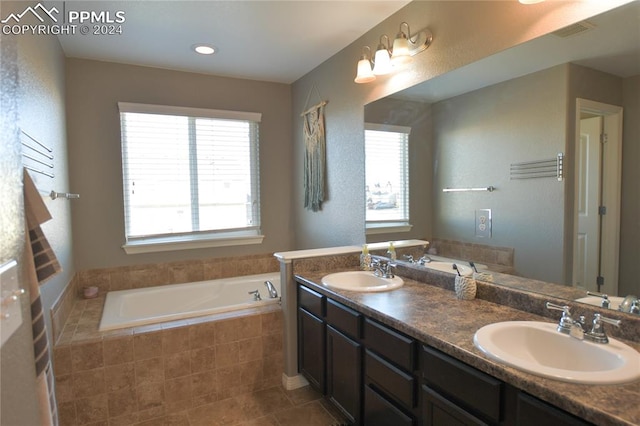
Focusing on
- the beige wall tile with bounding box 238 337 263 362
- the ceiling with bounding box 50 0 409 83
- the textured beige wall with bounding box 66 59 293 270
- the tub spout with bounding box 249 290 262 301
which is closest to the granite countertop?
the beige wall tile with bounding box 238 337 263 362

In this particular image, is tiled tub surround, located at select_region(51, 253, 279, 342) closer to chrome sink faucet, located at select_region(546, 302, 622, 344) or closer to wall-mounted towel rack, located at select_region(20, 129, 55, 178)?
wall-mounted towel rack, located at select_region(20, 129, 55, 178)

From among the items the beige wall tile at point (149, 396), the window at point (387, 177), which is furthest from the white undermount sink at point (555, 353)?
the beige wall tile at point (149, 396)

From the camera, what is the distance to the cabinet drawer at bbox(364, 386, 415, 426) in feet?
5.02

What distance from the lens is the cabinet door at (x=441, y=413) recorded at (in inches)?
48.3

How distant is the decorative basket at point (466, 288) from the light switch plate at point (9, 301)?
1699mm

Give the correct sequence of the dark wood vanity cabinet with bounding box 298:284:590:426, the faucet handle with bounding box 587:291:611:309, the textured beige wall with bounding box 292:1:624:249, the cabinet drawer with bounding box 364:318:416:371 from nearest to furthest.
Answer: the dark wood vanity cabinet with bounding box 298:284:590:426 → the faucet handle with bounding box 587:291:611:309 → the cabinet drawer with bounding box 364:318:416:371 → the textured beige wall with bounding box 292:1:624:249

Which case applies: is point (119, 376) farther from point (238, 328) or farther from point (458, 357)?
point (458, 357)

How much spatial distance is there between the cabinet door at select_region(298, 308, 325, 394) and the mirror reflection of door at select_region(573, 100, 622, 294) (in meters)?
1.37

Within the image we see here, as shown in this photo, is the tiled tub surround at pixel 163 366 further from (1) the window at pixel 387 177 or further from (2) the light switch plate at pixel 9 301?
(2) the light switch plate at pixel 9 301

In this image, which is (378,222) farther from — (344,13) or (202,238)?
(202,238)

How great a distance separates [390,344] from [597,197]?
1.03 meters

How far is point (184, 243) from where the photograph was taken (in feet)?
11.2

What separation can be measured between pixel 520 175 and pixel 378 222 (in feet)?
3.58

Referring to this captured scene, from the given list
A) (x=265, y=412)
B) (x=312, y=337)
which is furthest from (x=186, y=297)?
(x=312, y=337)
